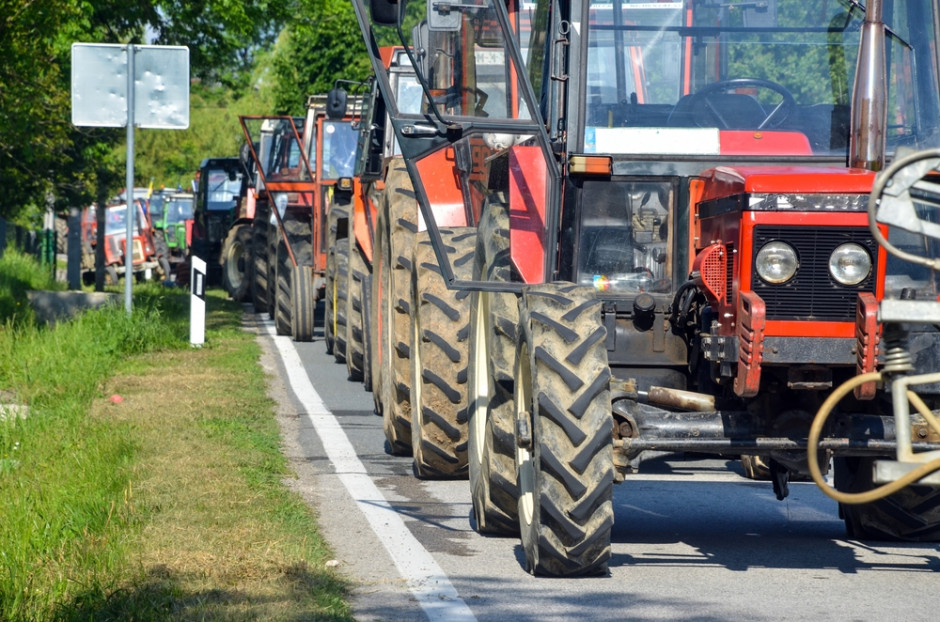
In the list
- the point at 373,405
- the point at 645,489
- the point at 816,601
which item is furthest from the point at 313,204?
the point at 816,601

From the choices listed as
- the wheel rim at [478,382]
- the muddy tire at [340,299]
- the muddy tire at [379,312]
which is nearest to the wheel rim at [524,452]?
the wheel rim at [478,382]

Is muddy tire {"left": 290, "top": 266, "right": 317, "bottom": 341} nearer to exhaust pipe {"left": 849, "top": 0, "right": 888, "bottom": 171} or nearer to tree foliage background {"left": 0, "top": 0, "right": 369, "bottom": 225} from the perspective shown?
tree foliage background {"left": 0, "top": 0, "right": 369, "bottom": 225}

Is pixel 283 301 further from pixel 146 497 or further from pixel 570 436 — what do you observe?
pixel 570 436

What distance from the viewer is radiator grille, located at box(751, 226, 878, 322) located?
19.4ft

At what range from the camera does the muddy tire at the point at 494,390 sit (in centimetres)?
688

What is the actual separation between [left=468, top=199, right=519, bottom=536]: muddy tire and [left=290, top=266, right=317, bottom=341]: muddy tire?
9846 mm

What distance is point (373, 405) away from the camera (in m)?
12.2

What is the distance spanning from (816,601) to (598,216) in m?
1.90

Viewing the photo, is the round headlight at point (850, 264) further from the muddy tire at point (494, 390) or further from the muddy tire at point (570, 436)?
the muddy tire at point (494, 390)

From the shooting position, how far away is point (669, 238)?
675 cm

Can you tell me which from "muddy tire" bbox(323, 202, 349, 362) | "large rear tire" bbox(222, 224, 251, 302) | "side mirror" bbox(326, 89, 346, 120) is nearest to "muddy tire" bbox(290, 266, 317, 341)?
"muddy tire" bbox(323, 202, 349, 362)

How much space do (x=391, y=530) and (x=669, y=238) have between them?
6.36 ft

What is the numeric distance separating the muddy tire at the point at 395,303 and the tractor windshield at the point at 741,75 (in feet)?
10.0

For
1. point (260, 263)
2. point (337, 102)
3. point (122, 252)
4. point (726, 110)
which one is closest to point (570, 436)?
point (726, 110)
